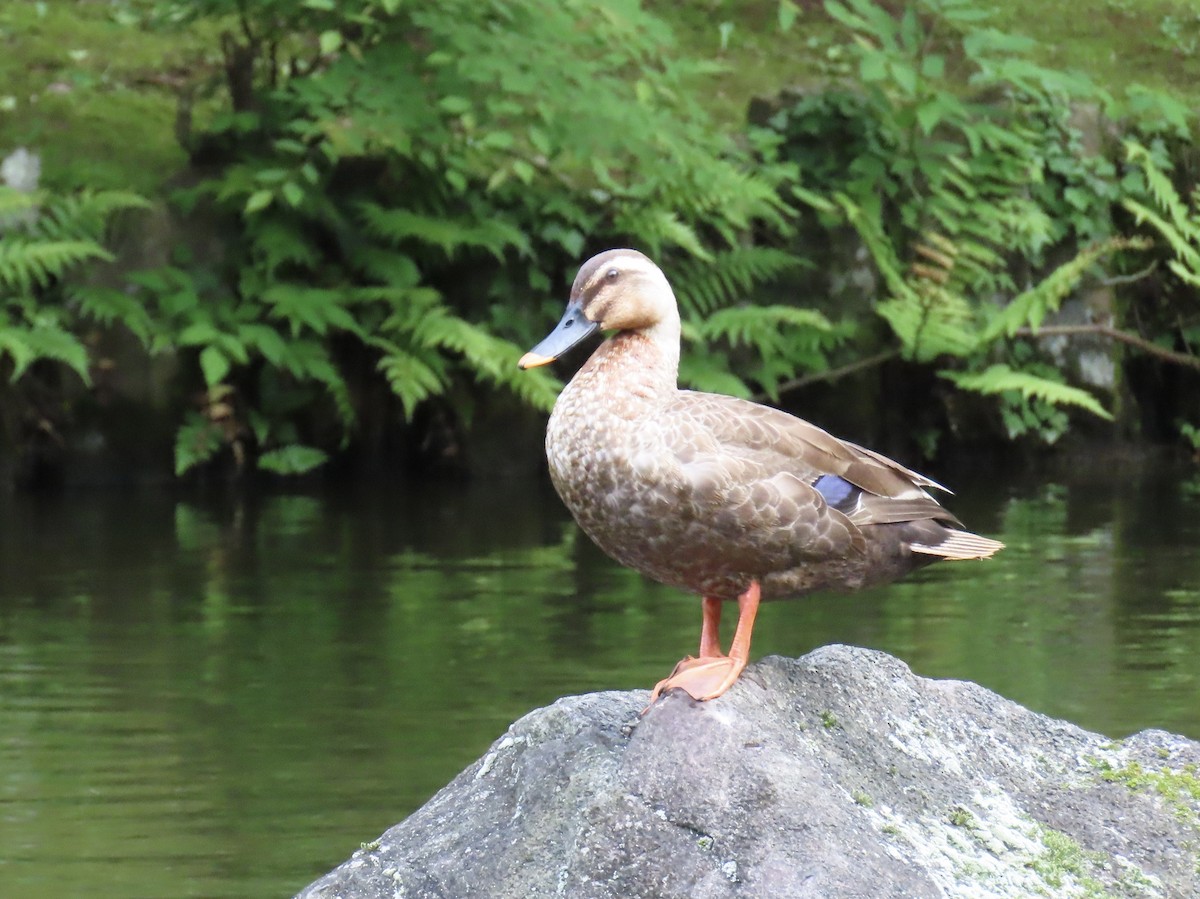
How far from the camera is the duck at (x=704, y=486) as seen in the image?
332 cm

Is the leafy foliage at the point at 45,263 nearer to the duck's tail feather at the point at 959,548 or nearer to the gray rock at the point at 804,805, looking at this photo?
the gray rock at the point at 804,805

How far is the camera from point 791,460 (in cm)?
349

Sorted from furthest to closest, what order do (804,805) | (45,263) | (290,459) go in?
(290,459)
(45,263)
(804,805)

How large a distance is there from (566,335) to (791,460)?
1.84 feet

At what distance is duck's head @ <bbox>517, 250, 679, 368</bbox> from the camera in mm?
3545

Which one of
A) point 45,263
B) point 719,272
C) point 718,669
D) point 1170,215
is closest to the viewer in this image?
point 718,669

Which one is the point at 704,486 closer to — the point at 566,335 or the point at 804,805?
the point at 566,335

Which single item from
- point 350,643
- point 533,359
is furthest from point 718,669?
point 350,643

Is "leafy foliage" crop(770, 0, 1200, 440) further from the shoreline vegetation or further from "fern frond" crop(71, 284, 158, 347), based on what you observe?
"fern frond" crop(71, 284, 158, 347)

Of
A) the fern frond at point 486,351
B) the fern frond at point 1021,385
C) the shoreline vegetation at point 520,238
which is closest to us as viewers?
the fern frond at point 486,351

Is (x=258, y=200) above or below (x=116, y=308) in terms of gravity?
above

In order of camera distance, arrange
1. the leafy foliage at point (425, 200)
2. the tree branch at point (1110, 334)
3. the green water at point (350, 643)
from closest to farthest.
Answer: the green water at point (350, 643) → the leafy foliage at point (425, 200) → the tree branch at point (1110, 334)

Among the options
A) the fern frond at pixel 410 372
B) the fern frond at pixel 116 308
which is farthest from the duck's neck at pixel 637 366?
the fern frond at pixel 116 308

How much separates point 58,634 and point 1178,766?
5146 millimetres
